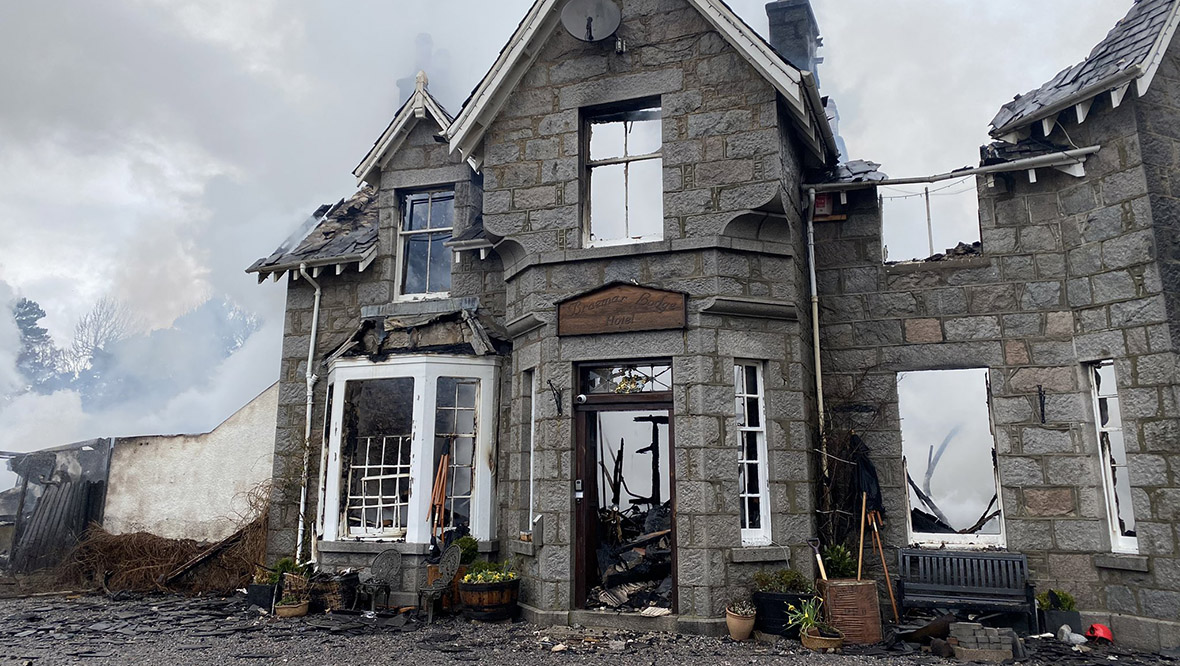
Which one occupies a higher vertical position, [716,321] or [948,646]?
[716,321]

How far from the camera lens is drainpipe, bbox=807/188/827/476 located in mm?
8938

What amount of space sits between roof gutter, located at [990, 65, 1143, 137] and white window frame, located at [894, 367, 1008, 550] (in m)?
2.89

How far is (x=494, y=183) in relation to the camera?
966cm

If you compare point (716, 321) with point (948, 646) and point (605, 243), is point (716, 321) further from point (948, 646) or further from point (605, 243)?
point (948, 646)

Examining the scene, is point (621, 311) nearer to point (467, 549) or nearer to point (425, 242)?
point (467, 549)

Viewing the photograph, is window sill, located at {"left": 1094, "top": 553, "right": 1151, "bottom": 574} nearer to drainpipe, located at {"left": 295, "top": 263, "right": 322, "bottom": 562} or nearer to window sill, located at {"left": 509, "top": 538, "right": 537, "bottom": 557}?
window sill, located at {"left": 509, "top": 538, "right": 537, "bottom": 557}

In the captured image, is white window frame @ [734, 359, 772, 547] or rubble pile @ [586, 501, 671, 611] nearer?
white window frame @ [734, 359, 772, 547]

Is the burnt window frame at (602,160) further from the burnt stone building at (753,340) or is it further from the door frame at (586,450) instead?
the door frame at (586,450)

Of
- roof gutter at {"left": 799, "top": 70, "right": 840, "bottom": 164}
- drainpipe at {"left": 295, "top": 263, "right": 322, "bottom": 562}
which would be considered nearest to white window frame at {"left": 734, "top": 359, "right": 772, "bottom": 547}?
roof gutter at {"left": 799, "top": 70, "right": 840, "bottom": 164}

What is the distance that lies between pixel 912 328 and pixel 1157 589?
362 centimetres

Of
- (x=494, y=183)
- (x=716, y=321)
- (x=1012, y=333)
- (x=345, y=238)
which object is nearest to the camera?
(x=716, y=321)

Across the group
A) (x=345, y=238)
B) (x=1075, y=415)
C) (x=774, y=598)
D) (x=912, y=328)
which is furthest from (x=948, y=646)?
(x=345, y=238)

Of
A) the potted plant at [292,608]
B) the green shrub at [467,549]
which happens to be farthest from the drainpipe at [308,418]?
the green shrub at [467,549]

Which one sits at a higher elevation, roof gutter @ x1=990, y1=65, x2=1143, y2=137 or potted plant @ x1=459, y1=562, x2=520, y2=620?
roof gutter @ x1=990, y1=65, x2=1143, y2=137
